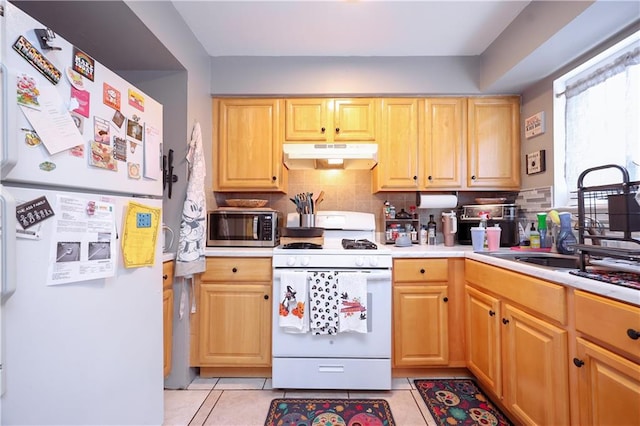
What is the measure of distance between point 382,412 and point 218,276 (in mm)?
1315

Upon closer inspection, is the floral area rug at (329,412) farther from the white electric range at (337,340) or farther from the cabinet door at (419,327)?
the cabinet door at (419,327)

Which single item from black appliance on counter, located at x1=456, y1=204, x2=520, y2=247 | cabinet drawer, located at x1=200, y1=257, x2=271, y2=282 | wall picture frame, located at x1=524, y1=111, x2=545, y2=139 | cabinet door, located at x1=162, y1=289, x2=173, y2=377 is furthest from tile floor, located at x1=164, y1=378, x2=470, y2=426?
wall picture frame, located at x1=524, y1=111, x2=545, y2=139

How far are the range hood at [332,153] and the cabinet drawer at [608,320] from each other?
148cm

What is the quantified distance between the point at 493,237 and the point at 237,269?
1.78 meters

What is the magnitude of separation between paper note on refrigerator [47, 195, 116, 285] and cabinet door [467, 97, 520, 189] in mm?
2395

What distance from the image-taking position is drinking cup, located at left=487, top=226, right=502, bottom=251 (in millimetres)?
1895

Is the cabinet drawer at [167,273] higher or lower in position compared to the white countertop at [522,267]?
lower

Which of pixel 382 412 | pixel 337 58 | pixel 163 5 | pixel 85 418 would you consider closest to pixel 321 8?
pixel 337 58

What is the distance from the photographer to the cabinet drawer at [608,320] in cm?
85

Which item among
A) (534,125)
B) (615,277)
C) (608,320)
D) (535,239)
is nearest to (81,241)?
(608,320)

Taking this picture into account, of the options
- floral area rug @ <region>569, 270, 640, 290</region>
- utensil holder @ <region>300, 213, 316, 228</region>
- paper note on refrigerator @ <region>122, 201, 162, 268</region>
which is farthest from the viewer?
→ utensil holder @ <region>300, 213, 316, 228</region>

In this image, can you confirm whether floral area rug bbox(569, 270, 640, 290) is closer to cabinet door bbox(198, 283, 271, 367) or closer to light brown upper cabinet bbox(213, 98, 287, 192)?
cabinet door bbox(198, 283, 271, 367)

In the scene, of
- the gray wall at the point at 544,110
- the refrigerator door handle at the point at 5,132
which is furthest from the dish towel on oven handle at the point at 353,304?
the gray wall at the point at 544,110

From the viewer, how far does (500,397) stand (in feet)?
4.93
